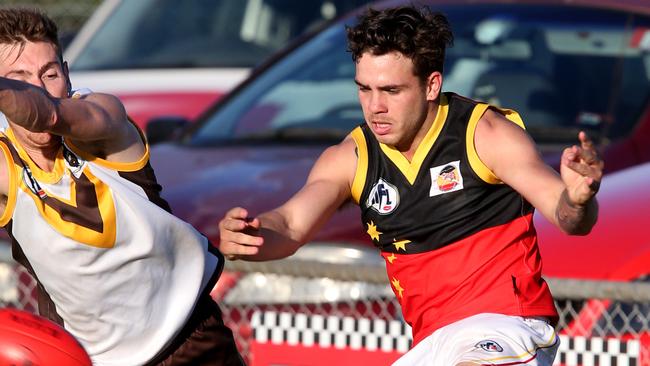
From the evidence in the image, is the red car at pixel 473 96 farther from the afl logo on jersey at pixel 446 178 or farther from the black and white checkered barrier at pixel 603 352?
the afl logo on jersey at pixel 446 178

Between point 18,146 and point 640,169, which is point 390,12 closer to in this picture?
point 18,146

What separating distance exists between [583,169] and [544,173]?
30 cm

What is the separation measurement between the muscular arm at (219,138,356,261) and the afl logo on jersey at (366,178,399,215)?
0.28 feet

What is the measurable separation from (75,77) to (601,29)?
11.4 feet

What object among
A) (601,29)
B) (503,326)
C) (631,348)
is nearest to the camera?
(503,326)

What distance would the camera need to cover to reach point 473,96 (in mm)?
7406

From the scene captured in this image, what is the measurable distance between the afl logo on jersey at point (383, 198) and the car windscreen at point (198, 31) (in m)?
4.96

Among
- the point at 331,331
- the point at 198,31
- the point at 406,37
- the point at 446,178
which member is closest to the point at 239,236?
the point at 446,178

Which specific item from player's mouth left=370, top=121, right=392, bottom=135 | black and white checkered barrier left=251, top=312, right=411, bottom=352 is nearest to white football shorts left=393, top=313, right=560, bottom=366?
player's mouth left=370, top=121, right=392, bottom=135

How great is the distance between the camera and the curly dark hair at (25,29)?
15.0ft

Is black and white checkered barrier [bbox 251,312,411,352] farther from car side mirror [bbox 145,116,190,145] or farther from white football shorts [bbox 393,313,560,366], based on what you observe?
car side mirror [bbox 145,116,190,145]

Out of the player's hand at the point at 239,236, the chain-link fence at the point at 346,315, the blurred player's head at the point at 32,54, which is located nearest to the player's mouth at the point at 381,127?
the player's hand at the point at 239,236

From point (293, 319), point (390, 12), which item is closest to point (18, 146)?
point (390, 12)

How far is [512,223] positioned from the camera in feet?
15.8
